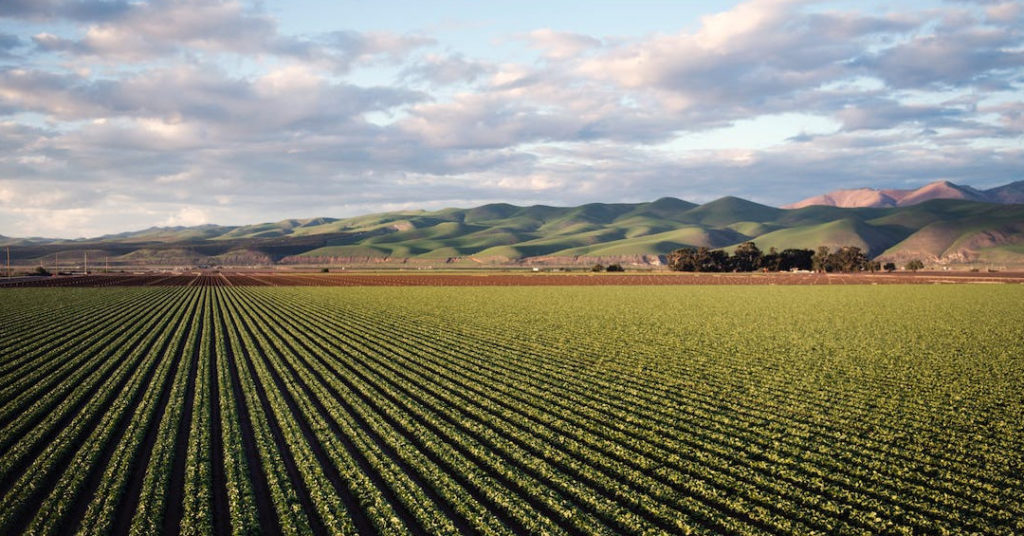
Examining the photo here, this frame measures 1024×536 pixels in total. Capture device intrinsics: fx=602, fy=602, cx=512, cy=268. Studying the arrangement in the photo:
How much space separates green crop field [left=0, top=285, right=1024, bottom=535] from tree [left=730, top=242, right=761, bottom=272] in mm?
126791

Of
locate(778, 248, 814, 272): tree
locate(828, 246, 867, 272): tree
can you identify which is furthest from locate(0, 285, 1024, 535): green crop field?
locate(828, 246, 867, 272): tree

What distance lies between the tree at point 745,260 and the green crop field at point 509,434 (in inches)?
4992

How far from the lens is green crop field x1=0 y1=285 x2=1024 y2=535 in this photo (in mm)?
12695

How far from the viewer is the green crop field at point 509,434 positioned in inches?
500

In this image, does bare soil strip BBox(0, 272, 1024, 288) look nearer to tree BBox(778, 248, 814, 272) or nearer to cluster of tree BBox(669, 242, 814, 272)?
cluster of tree BBox(669, 242, 814, 272)

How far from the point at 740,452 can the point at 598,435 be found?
393 cm

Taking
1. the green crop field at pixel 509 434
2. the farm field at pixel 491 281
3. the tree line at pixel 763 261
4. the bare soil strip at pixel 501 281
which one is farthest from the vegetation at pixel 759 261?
the green crop field at pixel 509 434

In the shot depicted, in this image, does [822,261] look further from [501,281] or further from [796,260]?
[501,281]

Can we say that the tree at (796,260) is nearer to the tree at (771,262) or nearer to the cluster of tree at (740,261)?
the cluster of tree at (740,261)

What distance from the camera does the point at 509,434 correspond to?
17828 mm

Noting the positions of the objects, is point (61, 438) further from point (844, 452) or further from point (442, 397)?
point (844, 452)

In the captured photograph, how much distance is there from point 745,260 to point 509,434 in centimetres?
15774

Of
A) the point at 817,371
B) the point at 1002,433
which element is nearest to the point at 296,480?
the point at 1002,433

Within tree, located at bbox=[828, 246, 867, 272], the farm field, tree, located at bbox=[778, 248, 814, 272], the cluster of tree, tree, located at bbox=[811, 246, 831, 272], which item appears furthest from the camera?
tree, located at bbox=[778, 248, 814, 272]
